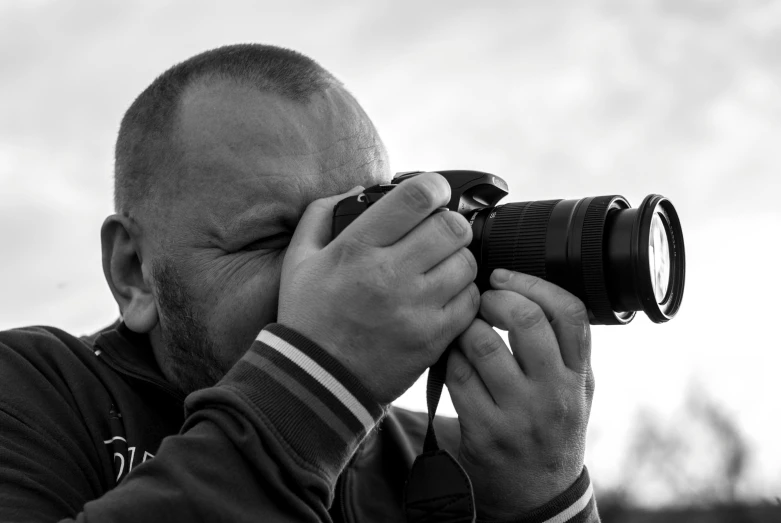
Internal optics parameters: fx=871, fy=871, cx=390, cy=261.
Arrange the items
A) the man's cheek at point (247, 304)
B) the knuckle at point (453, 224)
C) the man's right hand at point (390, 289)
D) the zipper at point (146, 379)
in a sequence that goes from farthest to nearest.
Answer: the zipper at point (146, 379)
the man's cheek at point (247, 304)
the knuckle at point (453, 224)
the man's right hand at point (390, 289)

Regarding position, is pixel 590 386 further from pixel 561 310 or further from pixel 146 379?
pixel 146 379

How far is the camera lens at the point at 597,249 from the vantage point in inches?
61.5

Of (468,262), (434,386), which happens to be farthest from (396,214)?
(434,386)

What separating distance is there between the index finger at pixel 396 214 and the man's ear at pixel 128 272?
0.71 m

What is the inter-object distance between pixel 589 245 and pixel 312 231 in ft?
1.68

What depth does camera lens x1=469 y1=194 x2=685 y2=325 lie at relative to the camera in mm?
1562

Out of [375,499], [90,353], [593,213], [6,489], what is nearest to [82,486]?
[6,489]

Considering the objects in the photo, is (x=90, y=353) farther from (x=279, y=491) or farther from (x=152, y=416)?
(x=279, y=491)

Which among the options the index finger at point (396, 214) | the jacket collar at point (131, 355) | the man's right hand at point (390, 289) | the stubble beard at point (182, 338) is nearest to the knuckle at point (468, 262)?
the man's right hand at point (390, 289)

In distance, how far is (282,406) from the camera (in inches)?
52.2

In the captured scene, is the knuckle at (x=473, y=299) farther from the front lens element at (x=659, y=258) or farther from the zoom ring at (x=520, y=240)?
the front lens element at (x=659, y=258)

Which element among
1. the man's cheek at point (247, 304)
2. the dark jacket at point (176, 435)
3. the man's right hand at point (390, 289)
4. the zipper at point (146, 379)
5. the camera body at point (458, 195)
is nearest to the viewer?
the dark jacket at point (176, 435)

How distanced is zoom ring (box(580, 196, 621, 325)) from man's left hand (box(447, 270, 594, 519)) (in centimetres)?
3

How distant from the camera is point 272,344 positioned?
4.58 feet
